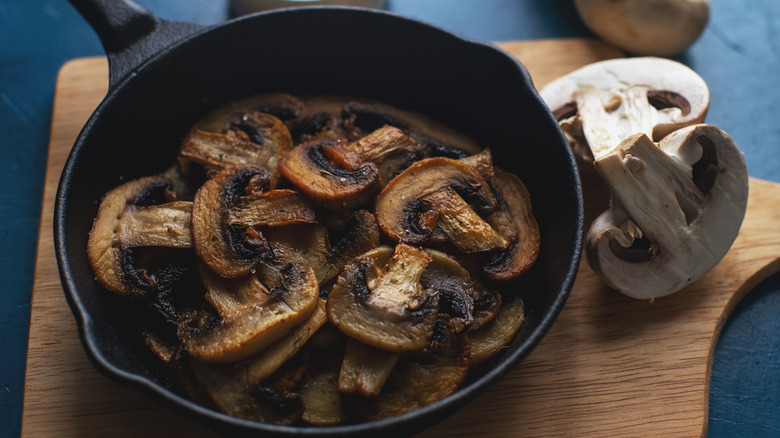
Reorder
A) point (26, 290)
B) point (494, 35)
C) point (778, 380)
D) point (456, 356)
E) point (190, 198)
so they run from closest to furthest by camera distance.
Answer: point (456, 356) → point (190, 198) → point (778, 380) → point (26, 290) → point (494, 35)

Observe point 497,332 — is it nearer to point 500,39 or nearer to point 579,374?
point 579,374

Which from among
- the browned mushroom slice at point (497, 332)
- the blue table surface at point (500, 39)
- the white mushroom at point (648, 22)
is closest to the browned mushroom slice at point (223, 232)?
the browned mushroom slice at point (497, 332)

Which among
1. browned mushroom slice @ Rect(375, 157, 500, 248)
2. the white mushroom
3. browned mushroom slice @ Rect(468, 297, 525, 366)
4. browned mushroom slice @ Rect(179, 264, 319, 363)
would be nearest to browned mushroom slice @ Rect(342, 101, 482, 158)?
browned mushroom slice @ Rect(375, 157, 500, 248)

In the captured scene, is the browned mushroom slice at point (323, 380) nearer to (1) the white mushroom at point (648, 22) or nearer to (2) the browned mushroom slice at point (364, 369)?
(2) the browned mushroom slice at point (364, 369)

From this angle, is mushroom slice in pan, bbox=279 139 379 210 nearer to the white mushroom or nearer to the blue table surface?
the blue table surface

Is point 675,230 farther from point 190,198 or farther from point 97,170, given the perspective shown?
point 97,170

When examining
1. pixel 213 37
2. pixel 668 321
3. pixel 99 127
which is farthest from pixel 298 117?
pixel 668 321

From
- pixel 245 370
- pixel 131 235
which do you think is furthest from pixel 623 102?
pixel 131 235
